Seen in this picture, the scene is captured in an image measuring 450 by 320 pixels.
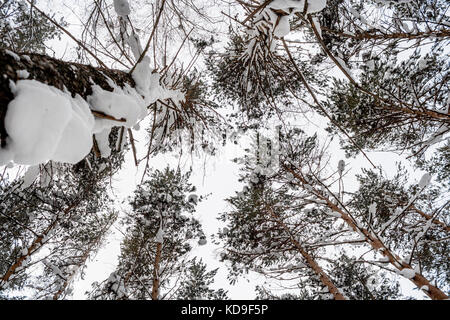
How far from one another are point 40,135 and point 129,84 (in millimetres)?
812

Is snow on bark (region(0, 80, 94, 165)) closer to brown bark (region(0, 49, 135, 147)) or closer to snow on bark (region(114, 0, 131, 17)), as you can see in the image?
brown bark (region(0, 49, 135, 147))

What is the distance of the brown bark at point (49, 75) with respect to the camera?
0.72 m

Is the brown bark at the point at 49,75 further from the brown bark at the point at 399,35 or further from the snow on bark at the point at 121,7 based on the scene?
the brown bark at the point at 399,35

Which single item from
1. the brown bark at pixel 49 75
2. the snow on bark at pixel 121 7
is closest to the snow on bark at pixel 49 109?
the brown bark at pixel 49 75

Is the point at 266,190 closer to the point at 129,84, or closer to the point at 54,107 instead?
the point at 129,84

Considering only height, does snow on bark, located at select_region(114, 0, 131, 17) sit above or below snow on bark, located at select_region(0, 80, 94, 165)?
above

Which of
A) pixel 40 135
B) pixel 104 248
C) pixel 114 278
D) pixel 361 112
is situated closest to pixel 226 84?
pixel 361 112

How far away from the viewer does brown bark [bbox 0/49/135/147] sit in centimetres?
72

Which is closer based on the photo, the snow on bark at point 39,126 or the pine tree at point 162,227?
the snow on bark at point 39,126

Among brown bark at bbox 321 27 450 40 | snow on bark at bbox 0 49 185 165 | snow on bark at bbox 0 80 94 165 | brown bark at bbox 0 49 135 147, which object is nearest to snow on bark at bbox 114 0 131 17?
brown bark at bbox 0 49 135 147

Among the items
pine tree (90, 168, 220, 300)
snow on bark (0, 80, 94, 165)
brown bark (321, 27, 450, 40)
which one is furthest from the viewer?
pine tree (90, 168, 220, 300)

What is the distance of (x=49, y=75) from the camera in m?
0.94

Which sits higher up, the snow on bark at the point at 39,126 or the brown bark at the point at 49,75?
the brown bark at the point at 49,75

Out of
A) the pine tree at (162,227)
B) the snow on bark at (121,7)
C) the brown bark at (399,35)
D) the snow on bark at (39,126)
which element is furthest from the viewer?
the pine tree at (162,227)
